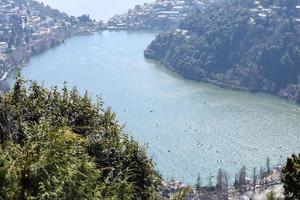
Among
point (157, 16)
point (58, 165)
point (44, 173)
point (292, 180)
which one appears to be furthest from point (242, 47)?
point (44, 173)

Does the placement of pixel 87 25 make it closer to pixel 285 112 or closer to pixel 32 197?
pixel 285 112

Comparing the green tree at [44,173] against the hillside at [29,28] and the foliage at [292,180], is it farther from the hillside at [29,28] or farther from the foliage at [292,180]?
the hillside at [29,28]

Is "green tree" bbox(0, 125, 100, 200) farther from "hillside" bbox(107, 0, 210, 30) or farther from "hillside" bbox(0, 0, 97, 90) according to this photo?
"hillside" bbox(107, 0, 210, 30)

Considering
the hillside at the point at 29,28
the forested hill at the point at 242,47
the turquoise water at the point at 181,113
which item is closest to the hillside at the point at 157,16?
the hillside at the point at 29,28

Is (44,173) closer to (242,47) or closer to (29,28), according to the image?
(242,47)

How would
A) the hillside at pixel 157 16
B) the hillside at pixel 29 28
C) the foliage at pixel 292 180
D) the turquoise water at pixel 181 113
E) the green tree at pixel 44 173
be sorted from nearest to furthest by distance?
1. the green tree at pixel 44 173
2. the foliage at pixel 292 180
3. the turquoise water at pixel 181 113
4. the hillside at pixel 29 28
5. the hillside at pixel 157 16

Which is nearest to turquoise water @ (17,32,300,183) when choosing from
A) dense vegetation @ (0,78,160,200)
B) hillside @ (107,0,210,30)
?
hillside @ (107,0,210,30)
